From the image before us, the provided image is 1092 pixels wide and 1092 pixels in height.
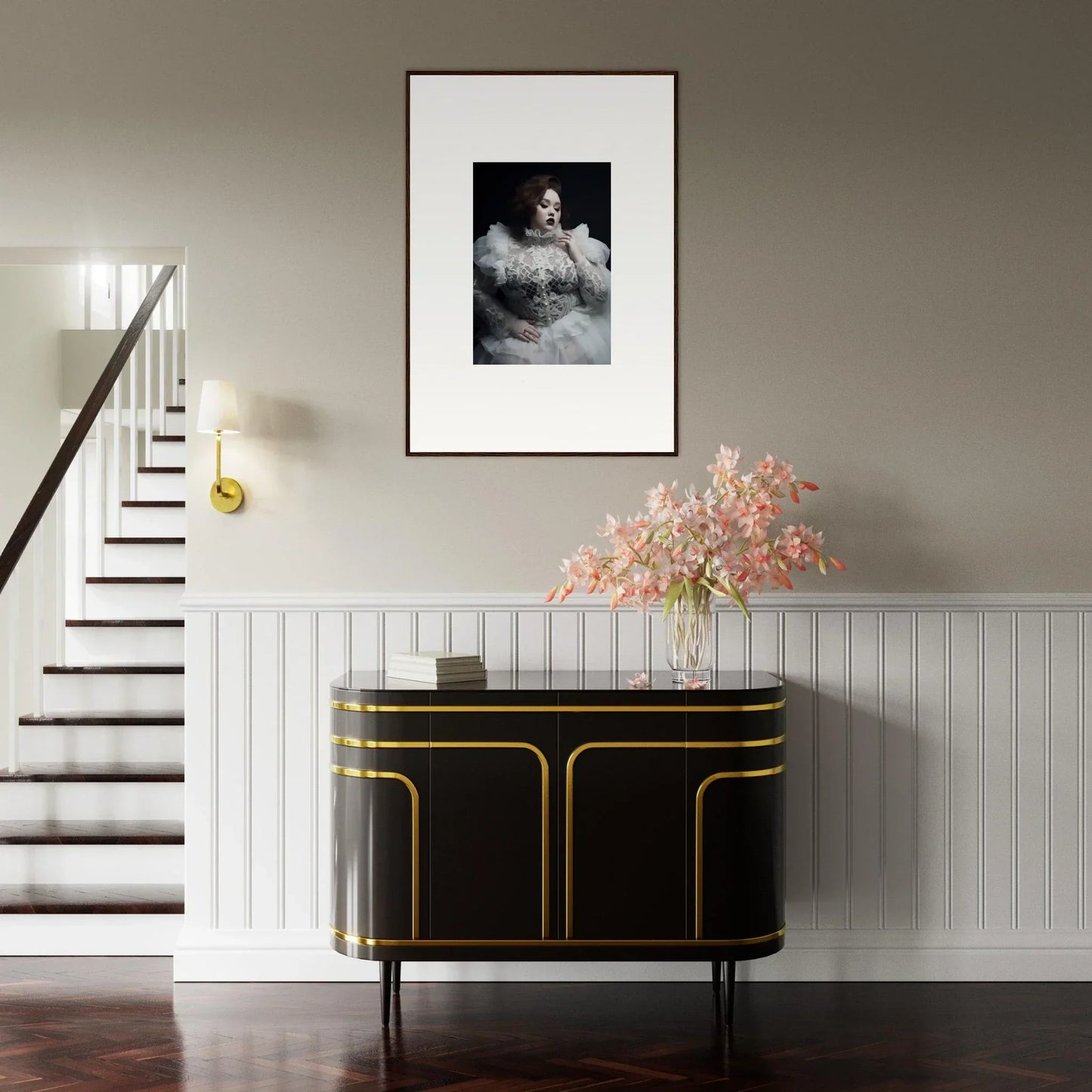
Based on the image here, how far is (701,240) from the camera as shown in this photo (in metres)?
3.44

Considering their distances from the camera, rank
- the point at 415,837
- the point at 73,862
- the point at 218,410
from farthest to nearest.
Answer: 1. the point at 73,862
2. the point at 218,410
3. the point at 415,837

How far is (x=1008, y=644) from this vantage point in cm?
344

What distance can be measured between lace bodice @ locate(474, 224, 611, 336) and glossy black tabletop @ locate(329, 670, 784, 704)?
112 centimetres

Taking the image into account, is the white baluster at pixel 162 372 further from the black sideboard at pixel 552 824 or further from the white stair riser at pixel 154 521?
the black sideboard at pixel 552 824

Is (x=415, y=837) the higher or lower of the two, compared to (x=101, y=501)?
lower

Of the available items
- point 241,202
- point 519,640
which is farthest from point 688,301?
point 241,202

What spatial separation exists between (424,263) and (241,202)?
1.94 feet

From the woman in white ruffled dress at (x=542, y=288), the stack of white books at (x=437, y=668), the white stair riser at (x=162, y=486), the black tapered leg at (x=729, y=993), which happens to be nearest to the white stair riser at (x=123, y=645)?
the white stair riser at (x=162, y=486)

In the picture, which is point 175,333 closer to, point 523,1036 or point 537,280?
point 537,280

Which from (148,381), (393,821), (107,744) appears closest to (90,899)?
(107,744)

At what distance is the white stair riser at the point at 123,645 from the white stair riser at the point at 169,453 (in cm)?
140

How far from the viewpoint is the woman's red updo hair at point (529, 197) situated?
3.46 m

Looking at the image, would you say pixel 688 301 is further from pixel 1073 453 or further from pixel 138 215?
pixel 138 215

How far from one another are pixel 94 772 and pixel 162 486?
5.92 feet
